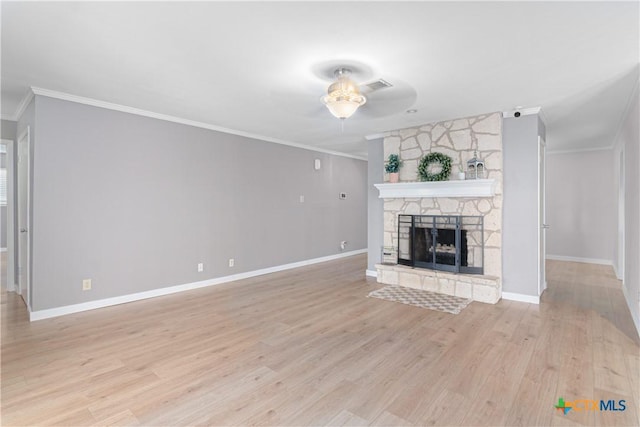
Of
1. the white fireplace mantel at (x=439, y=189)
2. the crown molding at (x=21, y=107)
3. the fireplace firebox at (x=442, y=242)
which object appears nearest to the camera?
the crown molding at (x=21, y=107)

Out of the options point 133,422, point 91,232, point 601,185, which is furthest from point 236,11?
point 601,185

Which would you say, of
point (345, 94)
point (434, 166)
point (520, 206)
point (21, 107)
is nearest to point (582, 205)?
point (520, 206)

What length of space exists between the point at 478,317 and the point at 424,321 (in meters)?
0.67

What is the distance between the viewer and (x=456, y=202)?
4746mm

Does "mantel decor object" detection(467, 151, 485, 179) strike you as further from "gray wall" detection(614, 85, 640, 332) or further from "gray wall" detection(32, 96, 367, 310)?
"gray wall" detection(32, 96, 367, 310)

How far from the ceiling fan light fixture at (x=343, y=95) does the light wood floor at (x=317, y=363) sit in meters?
2.18

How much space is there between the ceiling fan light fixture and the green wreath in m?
2.20

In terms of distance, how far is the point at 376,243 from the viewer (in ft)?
18.8

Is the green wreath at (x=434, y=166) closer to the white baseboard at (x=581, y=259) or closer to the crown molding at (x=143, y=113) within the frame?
the crown molding at (x=143, y=113)

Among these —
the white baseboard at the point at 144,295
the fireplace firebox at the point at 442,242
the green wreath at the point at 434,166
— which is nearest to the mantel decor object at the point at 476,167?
the green wreath at the point at 434,166

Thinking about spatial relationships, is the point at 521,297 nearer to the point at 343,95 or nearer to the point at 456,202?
the point at 456,202

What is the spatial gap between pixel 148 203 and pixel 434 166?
4147 millimetres

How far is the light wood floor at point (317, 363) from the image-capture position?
6.59 ft

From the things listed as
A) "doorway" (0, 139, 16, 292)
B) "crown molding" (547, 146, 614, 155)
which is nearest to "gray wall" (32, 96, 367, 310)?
"doorway" (0, 139, 16, 292)
